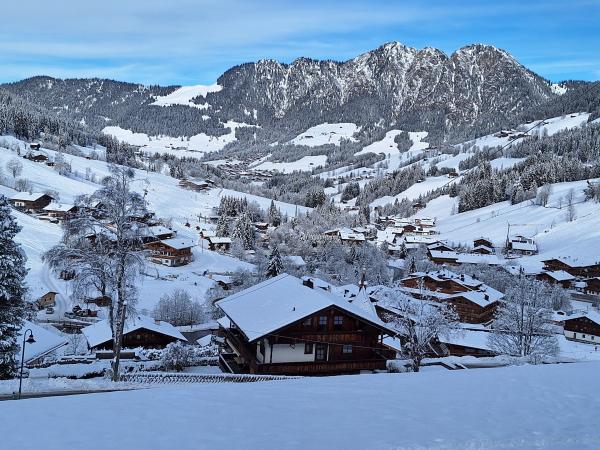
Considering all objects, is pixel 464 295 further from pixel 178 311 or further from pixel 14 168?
pixel 14 168

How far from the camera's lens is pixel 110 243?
17.3m

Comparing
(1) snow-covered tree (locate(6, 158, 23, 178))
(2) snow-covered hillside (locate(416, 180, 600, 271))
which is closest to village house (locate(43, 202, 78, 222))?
(1) snow-covered tree (locate(6, 158, 23, 178))

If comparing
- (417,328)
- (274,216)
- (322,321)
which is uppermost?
(274,216)

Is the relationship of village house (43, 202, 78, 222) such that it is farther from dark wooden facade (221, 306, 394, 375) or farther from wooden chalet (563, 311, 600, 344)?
wooden chalet (563, 311, 600, 344)

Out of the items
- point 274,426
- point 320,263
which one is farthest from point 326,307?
point 320,263

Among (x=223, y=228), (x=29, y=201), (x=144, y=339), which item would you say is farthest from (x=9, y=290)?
(x=29, y=201)

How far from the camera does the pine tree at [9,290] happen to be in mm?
16672

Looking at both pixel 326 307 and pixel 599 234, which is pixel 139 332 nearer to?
pixel 326 307

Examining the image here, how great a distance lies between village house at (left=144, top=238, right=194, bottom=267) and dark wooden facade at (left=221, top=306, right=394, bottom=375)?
52.9 meters

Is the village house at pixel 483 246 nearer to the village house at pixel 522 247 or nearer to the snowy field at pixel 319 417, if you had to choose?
the village house at pixel 522 247

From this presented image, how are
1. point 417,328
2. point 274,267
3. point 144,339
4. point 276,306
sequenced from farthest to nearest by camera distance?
point 274,267 → point 144,339 → point 417,328 → point 276,306

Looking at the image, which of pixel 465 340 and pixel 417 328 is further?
pixel 465 340

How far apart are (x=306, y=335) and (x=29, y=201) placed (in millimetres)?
Answer: 81051

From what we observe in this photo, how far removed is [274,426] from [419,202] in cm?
15610
